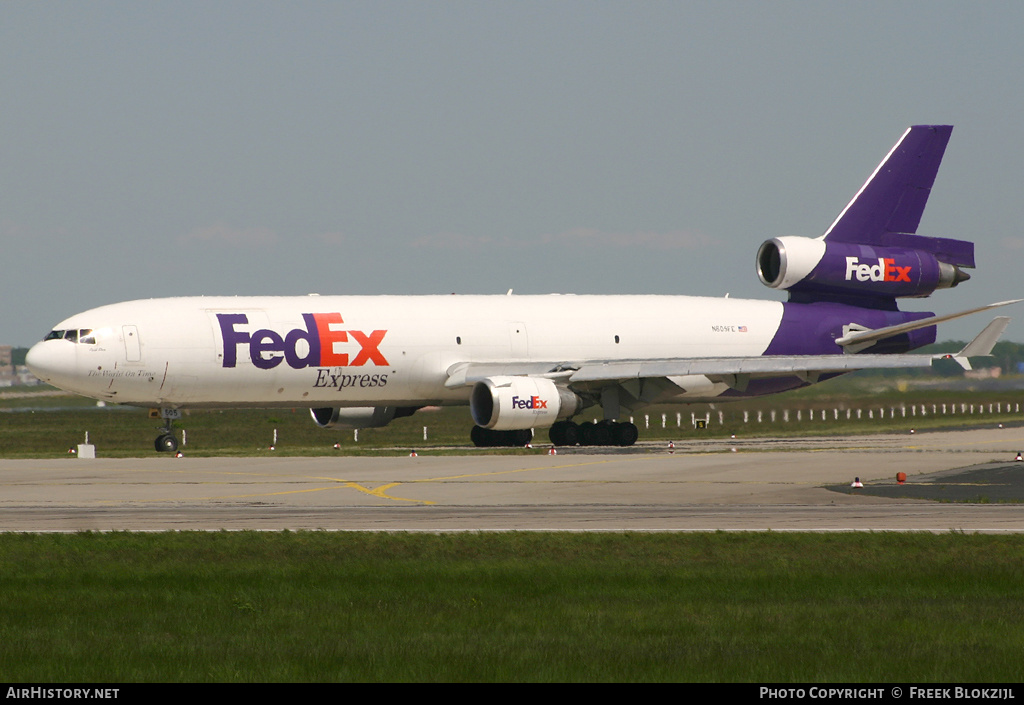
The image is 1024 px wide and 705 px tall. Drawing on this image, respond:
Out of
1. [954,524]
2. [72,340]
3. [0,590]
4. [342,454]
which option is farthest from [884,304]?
[0,590]

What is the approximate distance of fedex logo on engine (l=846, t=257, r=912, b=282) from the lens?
49.4 metres

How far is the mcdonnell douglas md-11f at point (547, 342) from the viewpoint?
40000 mm

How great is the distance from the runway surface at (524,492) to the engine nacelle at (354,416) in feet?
30.5

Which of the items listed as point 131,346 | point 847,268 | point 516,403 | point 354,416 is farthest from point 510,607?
point 847,268

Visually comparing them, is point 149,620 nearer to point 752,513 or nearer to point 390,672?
point 390,672

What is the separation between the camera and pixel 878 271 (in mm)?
49781

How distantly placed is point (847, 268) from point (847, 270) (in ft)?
0.26

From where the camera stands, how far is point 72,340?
129 feet

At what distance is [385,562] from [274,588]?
7.02ft

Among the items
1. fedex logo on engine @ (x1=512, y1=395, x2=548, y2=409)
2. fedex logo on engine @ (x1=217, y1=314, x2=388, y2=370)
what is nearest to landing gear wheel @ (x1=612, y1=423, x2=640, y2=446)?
fedex logo on engine @ (x1=512, y1=395, x2=548, y2=409)

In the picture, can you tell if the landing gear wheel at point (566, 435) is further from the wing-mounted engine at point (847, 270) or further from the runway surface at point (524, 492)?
the wing-mounted engine at point (847, 270)

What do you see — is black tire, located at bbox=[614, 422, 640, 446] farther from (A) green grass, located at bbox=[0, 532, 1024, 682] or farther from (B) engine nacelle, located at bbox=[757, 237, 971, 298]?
(A) green grass, located at bbox=[0, 532, 1024, 682]

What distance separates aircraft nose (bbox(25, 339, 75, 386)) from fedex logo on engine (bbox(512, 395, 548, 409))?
13.3 m

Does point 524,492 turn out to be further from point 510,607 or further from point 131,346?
point 131,346
